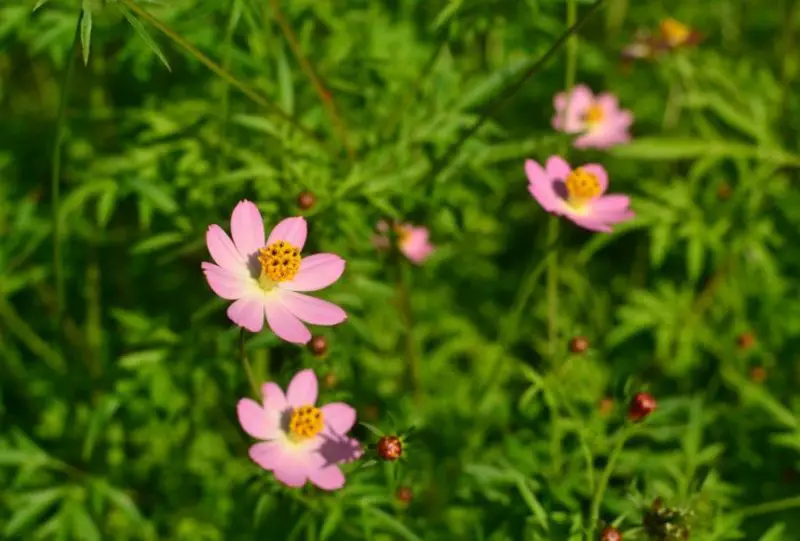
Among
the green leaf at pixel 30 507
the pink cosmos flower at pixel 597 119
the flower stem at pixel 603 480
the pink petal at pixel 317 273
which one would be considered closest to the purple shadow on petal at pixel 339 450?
the pink petal at pixel 317 273

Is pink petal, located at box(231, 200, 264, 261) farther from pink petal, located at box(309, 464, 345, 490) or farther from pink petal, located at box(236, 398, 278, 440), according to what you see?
pink petal, located at box(309, 464, 345, 490)

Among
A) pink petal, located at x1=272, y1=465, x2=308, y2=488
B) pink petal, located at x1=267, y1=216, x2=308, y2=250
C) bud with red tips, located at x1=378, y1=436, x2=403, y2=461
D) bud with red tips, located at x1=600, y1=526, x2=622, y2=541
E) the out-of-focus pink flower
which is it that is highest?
pink petal, located at x1=267, y1=216, x2=308, y2=250

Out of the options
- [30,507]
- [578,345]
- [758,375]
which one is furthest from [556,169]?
[30,507]

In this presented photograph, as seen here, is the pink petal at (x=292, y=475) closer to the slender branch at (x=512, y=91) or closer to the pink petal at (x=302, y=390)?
the pink petal at (x=302, y=390)

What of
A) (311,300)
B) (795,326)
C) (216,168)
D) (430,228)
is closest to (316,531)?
(311,300)

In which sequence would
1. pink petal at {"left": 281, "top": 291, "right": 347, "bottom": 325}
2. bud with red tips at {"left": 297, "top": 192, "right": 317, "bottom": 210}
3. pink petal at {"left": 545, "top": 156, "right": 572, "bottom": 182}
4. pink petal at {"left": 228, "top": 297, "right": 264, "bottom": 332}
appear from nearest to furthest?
1. pink petal at {"left": 228, "top": 297, "right": 264, "bottom": 332}
2. pink petal at {"left": 281, "top": 291, "right": 347, "bottom": 325}
3. bud with red tips at {"left": 297, "top": 192, "right": 317, "bottom": 210}
4. pink petal at {"left": 545, "top": 156, "right": 572, "bottom": 182}

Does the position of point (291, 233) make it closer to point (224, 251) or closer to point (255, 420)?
point (224, 251)

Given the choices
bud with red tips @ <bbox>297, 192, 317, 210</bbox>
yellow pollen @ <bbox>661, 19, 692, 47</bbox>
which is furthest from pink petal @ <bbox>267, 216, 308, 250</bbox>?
yellow pollen @ <bbox>661, 19, 692, 47</bbox>

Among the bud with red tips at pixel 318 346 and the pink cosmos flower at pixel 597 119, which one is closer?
the bud with red tips at pixel 318 346
